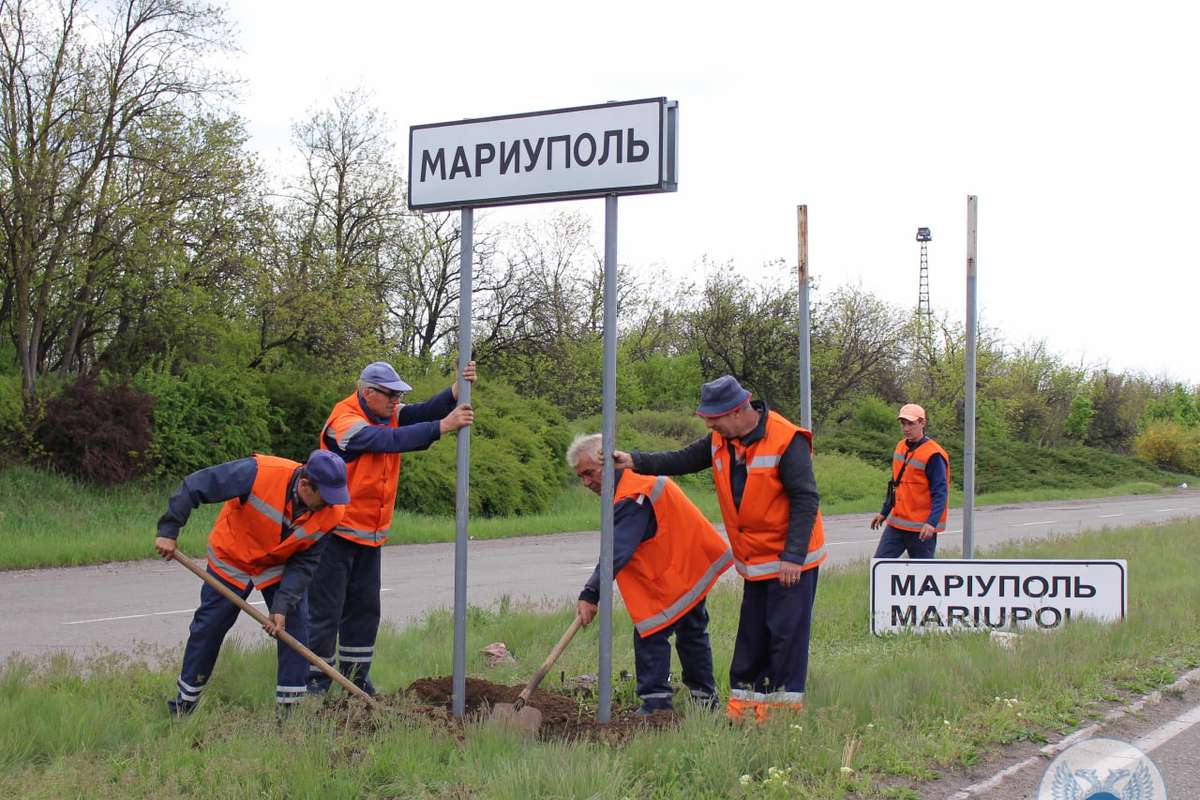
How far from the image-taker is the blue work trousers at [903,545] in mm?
10102

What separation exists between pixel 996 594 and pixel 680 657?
130 inches

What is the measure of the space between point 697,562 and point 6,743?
3.36 metres

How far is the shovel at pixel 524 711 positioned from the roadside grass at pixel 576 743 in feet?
1.10

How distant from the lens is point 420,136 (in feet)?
18.9

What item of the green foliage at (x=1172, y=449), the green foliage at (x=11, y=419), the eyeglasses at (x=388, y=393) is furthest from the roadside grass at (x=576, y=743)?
the green foliage at (x=1172, y=449)

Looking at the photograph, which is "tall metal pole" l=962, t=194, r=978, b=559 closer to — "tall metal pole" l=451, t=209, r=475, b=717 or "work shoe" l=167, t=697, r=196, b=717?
"tall metal pole" l=451, t=209, r=475, b=717

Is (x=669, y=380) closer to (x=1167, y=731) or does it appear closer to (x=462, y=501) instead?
(x=1167, y=731)

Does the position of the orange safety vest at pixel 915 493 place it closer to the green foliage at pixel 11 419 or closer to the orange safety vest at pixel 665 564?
the orange safety vest at pixel 665 564

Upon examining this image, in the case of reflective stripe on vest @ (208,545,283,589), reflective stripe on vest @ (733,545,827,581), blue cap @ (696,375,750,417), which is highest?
blue cap @ (696,375,750,417)

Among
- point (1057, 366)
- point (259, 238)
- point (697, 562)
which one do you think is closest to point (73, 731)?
point (697, 562)

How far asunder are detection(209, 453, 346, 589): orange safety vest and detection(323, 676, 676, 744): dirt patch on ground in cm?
79

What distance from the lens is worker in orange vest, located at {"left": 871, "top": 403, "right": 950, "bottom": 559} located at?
9.85 metres

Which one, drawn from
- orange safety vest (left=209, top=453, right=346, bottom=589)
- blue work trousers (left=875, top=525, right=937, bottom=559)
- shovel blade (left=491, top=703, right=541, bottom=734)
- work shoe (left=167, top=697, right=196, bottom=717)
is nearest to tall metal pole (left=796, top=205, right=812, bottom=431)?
blue work trousers (left=875, top=525, right=937, bottom=559)

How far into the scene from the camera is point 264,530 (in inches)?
232
